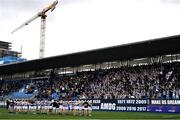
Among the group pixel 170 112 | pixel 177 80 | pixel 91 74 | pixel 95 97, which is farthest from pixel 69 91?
pixel 170 112

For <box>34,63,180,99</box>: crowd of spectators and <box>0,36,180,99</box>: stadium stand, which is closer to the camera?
<box>34,63,180,99</box>: crowd of spectators

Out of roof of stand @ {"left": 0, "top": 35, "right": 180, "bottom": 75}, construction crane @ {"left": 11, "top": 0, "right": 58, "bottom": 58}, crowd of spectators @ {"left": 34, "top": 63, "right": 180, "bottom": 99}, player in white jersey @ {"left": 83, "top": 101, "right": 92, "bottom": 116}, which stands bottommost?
player in white jersey @ {"left": 83, "top": 101, "right": 92, "bottom": 116}

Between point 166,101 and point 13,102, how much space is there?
64.8 ft

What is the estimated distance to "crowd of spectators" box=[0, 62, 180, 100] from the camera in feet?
166

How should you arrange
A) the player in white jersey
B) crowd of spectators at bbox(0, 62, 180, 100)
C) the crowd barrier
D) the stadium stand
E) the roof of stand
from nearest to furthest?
the player in white jersey < the crowd barrier < crowd of spectators at bbox(0, 62, 180, 100) < the roof of stand < the stadium stand

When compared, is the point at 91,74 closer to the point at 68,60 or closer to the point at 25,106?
the point at 68,60

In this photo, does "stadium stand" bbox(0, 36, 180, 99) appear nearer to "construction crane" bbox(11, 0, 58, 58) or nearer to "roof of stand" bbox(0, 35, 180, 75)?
"roof of stand" bbox(0, 35, 180, 75)

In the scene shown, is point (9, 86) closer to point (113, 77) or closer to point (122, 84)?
point (113, 77)

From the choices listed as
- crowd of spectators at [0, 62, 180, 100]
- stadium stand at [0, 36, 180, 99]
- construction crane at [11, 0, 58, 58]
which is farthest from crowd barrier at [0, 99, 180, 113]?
construction crane at [11, 0, 58, 58]

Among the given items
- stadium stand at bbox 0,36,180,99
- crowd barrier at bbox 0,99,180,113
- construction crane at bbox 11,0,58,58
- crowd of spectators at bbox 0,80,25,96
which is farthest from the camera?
construction crane at bbox 11,0,58,58

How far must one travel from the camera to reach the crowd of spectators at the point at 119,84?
166 feet

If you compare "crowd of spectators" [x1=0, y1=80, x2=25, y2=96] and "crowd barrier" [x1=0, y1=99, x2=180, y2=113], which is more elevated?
"crowd of spectators" [x1=0, y1=80, x2=25, y2=96]

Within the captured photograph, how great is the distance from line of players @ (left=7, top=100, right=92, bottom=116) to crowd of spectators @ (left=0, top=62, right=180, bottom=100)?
10.2 m

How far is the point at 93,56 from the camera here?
62.9m
